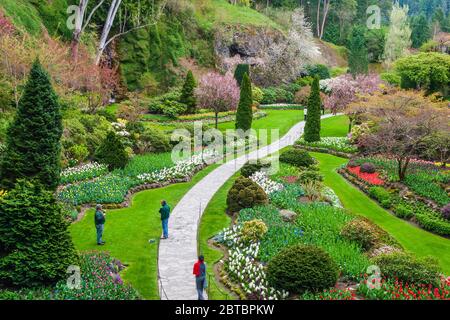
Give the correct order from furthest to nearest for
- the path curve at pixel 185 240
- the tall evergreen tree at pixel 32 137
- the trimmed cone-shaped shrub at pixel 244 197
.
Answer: the trimmed cone-shaped shrub at pixel 244 197
the tall evergreen tree at pixel 32 137
the path curve at pixel 185 240

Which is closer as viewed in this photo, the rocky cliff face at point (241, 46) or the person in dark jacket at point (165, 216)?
the person in dark jacket at point (165, 216)

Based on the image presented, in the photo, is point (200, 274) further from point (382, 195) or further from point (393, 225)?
point (382, 195)

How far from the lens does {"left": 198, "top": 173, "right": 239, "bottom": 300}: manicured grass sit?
Answer: 13.9 meters

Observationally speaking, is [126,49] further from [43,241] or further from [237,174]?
[43,241]

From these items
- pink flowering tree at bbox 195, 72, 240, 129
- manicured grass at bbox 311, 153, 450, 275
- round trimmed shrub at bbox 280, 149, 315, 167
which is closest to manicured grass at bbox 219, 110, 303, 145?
pink flowering tree at bbox 195, 72, 240, 129

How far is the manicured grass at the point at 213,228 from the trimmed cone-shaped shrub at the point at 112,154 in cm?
550

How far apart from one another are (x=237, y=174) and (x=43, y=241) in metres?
16.3

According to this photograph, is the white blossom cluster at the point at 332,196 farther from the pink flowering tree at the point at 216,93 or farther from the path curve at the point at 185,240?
the pink flowering tree at the point at 216,93

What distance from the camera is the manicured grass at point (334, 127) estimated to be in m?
44.2

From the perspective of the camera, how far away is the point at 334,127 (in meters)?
47.8

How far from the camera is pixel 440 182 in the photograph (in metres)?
25.0

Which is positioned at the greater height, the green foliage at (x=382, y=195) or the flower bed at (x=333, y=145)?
the flower bed at (x=333, y=145)

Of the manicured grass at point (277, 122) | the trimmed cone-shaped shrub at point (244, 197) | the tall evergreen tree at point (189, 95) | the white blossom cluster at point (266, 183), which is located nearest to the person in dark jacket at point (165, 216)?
the trimmed cone-shaped shrub at point (244, 197)

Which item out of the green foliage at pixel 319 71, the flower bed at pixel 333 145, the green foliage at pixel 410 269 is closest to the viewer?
the green foliage at pixel 410 269
